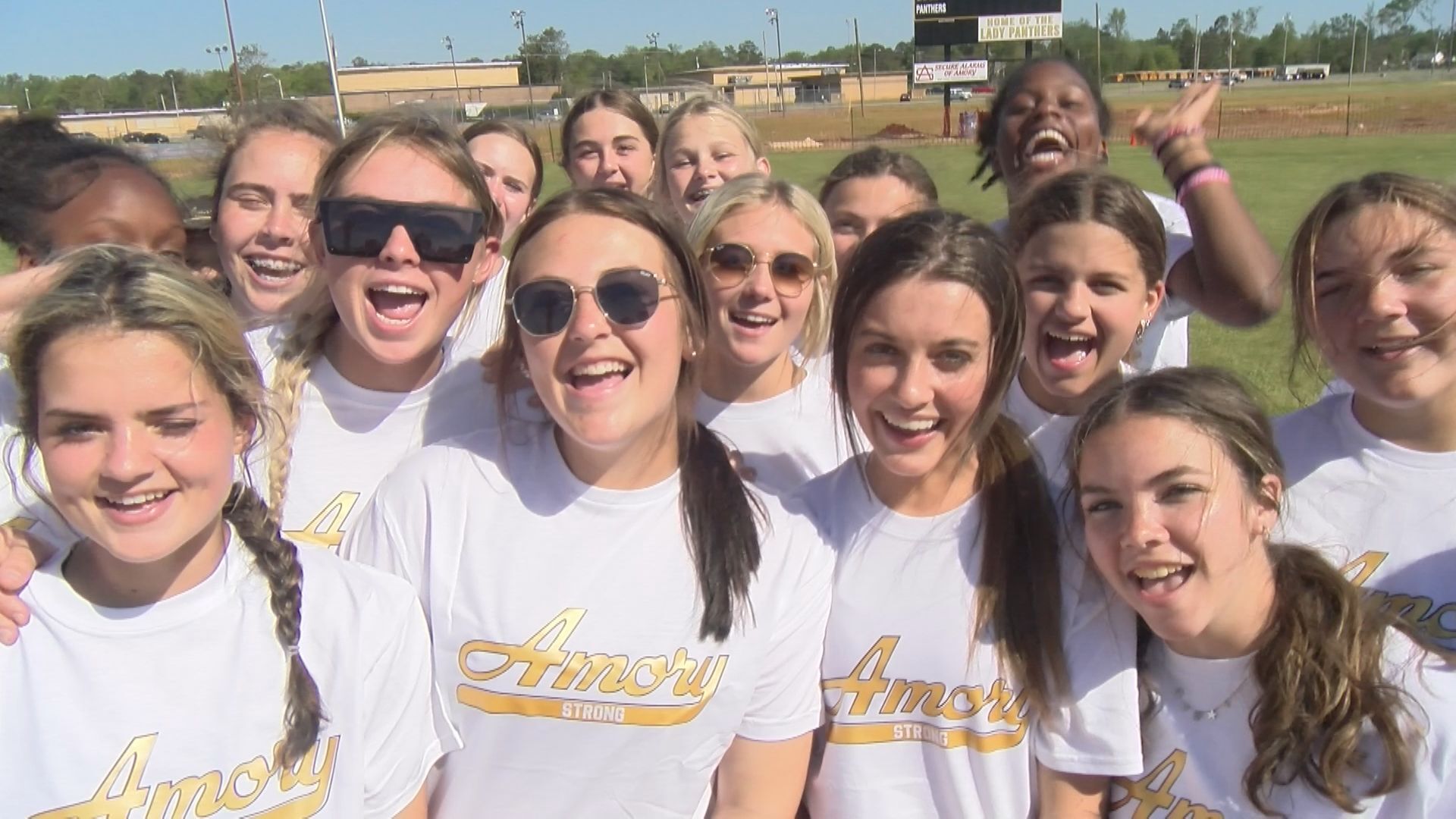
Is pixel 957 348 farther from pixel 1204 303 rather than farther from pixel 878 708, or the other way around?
pixel 1204 303

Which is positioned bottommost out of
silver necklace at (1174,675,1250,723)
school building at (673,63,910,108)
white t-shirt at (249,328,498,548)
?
silver necklace at (1174,675,1250,723)

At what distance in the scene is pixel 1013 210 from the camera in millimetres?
3508

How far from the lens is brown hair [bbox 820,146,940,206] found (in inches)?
176

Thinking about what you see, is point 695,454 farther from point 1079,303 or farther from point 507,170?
point 507,170

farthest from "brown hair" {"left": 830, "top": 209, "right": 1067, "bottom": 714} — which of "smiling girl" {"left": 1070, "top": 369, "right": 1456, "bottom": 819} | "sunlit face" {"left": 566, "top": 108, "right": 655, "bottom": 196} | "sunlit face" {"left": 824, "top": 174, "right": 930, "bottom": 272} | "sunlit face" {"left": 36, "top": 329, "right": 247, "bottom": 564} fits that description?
"sunlit face" {"left": 566, "top": 108, "right": 655, "bottom": 196}

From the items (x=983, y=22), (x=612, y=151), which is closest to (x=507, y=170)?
(x=612, y=151)

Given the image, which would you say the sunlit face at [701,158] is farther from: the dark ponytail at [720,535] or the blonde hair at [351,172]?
the dark ponytail at [720,535]

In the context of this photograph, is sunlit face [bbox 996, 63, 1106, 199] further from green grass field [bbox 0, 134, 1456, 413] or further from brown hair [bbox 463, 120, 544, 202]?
green grass field [bbox 0, 134, 1456, 413]

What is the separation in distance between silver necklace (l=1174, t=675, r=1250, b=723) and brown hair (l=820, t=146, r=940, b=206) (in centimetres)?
260

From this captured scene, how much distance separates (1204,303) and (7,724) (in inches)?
145

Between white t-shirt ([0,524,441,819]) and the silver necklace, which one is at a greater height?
white t-shirt ([0,524,441,819])

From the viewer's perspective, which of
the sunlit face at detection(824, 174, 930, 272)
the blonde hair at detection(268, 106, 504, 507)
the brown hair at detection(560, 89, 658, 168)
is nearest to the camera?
the blonde hair at detection(268, 106, 504, 507)

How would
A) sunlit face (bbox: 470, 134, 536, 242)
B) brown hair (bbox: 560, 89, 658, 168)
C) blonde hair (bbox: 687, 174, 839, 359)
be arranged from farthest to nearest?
brown hair (bbox: 560, 89, 658, 168) < sunlit face (bbox: 470, 134, 536, 242) < blonde hair (bbox: 687, 174, 839, 359)

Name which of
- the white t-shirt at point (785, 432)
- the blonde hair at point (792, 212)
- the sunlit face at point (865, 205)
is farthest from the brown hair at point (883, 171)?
the white t-shirt at point (785, 432)
